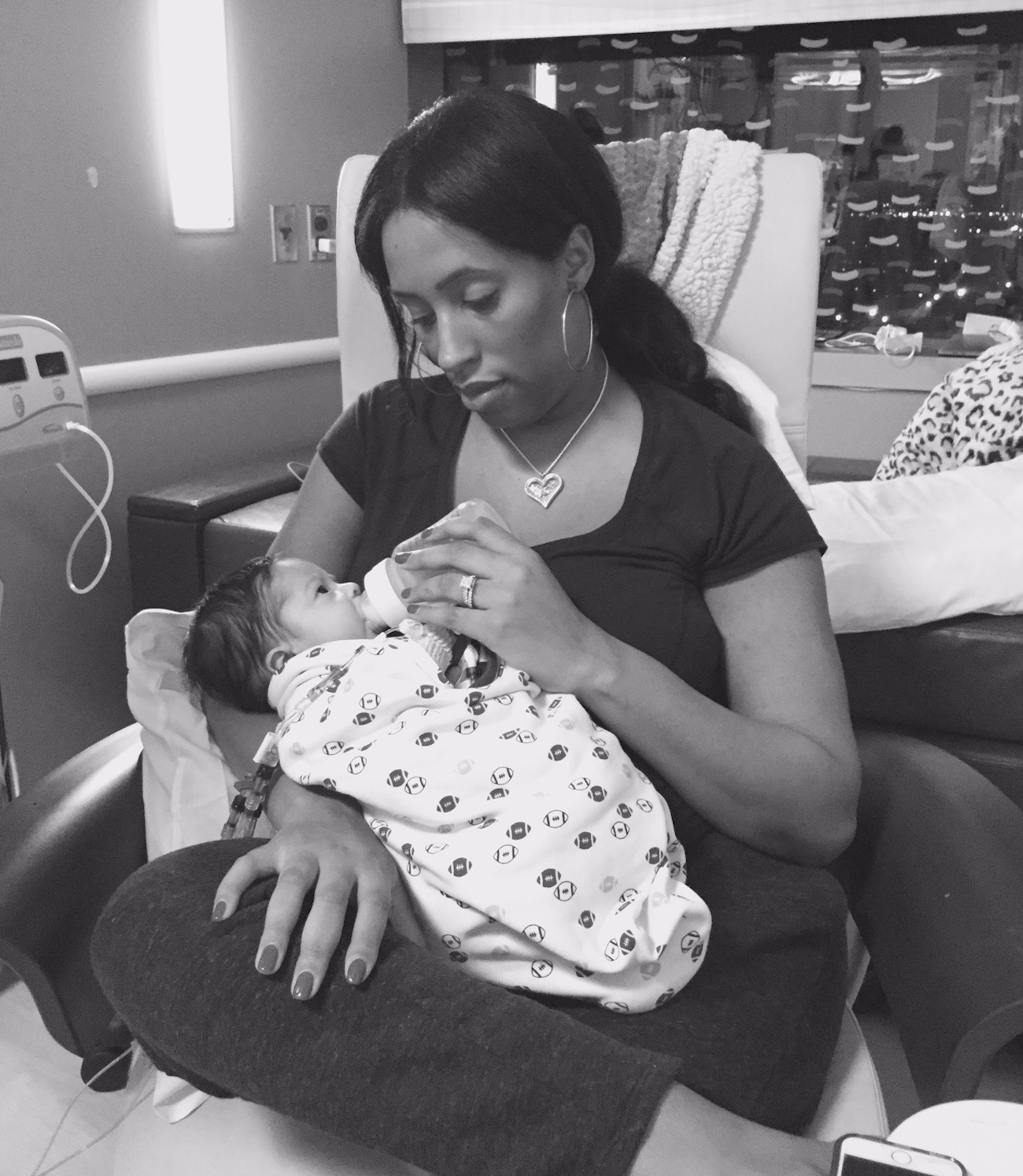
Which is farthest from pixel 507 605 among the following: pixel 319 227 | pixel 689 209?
pixel 319 227

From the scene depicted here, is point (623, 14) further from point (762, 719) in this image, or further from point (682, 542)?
point (762, 719)

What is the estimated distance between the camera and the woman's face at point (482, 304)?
1038 mm

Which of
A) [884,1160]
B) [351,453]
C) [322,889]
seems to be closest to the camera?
[884,1160]

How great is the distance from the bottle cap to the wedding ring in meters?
0.09

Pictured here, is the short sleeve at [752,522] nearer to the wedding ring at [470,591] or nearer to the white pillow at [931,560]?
the wedding ring at [470,591]

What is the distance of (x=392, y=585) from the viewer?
1.06m

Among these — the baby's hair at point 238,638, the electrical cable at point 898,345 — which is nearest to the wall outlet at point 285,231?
the electrical cable at point 898,345

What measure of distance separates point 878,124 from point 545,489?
6.93 ft

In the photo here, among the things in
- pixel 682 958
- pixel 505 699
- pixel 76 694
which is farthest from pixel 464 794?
pixel 76 694

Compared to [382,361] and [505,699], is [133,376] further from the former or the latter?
[505,699]

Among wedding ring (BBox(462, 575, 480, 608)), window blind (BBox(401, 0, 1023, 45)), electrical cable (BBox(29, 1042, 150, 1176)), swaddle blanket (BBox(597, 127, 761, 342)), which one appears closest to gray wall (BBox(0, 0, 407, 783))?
window blind (BBox(401, 0, 1023, 45))

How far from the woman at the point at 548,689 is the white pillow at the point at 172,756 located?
182 mm

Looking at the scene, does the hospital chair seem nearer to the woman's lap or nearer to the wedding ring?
the woman's lap

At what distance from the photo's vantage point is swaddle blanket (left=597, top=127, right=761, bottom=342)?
1.68 m
